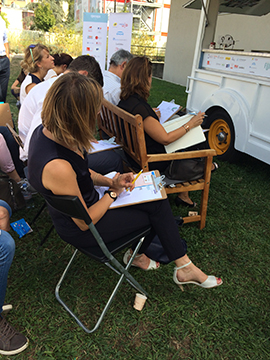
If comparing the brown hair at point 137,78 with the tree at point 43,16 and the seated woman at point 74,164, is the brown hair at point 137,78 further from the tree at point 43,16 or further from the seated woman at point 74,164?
the tree at point 43,16

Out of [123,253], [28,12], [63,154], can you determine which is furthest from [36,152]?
[28,12]

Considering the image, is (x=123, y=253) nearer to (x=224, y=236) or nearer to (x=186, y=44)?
(x=224, y=236)

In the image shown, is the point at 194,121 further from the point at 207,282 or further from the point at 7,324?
the point at 7,324

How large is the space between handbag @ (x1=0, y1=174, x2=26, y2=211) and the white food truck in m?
2.67

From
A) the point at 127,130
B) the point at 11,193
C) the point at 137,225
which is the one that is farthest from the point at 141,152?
the point at 11,193

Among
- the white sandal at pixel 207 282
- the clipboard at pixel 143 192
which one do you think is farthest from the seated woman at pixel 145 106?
the white sandal at pixel 207 282

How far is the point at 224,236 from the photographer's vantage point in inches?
110

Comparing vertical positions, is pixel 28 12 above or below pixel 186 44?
above

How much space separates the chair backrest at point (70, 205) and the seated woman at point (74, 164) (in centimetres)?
7

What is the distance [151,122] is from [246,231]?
4.73ft

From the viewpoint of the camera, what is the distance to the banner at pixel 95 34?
21.7 ft

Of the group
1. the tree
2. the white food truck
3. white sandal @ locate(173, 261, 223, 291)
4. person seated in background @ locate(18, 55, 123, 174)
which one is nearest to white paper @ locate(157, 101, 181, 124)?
person seated in background @ locate(18, 55, 123, 174)

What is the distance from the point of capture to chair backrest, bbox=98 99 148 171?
7.44 ft

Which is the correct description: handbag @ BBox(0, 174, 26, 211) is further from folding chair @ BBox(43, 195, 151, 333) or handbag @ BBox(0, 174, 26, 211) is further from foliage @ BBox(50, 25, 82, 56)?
foliage @ BBox(50, 25, 82, 56)
